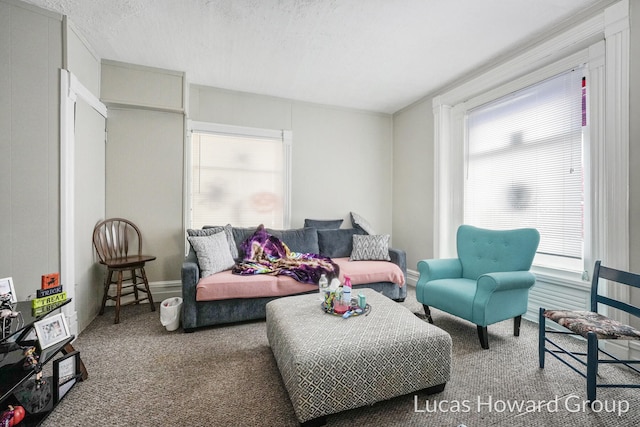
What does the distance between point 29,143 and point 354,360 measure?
112 inches

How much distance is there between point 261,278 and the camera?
2.66 metres

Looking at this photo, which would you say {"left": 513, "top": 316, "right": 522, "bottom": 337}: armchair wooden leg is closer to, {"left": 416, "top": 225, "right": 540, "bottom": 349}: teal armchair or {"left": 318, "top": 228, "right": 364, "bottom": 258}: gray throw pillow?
{"left": 416, "top": 225, "right": 540, "bottom": 349}: teal armchair

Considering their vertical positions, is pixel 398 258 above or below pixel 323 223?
below

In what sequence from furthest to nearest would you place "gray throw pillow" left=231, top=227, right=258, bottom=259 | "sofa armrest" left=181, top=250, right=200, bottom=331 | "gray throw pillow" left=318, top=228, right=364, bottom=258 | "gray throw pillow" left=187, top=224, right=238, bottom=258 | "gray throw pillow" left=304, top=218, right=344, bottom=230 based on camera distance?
"gray throw pillow" left=304, top=218, right=344, bottom=230 < "gray throw pillow" left=318, top=228, right=364, bottom=258 < "gray throw pillow" left=231, top=227, right=258, bottom=259 < "gray throw pillow" left=187, top=224, right=238, bottom=258 < "sofa armrest" left=181, top=250, right=200, bottom=331

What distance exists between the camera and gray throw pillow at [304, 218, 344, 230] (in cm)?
392

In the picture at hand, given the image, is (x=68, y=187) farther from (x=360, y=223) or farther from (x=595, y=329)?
(x=595, y=329)

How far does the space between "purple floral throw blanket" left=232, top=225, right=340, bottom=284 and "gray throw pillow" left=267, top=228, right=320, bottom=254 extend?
0.46 feet

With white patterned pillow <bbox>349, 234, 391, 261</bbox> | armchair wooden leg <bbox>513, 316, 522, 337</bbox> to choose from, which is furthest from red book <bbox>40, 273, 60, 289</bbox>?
armchair wooden leg <bbox>513, 316, 522, 337</bbox>

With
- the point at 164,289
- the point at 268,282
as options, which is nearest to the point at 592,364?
the point at 268,282

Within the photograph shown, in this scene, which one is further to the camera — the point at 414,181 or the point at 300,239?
the point at 414,181

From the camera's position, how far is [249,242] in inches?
124

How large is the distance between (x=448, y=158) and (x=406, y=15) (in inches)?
76.3

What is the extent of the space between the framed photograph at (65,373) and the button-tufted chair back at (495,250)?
319 centimetres

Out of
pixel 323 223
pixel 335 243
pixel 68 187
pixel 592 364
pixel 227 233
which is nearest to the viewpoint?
pixel 592 364
